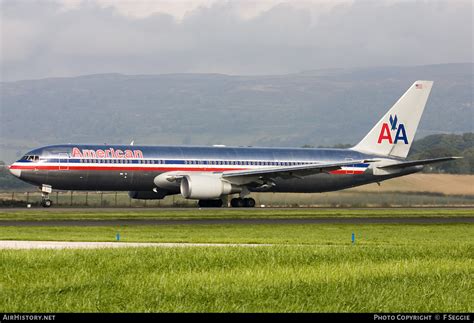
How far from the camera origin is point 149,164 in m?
63.5

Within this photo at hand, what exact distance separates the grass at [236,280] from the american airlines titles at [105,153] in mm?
37873

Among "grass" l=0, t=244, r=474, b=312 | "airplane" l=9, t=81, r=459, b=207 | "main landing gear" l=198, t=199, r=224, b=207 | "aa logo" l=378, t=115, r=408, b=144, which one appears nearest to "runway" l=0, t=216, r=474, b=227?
"airplane" l=9, t=81, r=459, b=207

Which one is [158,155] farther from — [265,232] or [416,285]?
[416,285]

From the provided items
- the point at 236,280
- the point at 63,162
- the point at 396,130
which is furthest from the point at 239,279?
the point at 396,130

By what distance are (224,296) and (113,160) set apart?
46.4 metres

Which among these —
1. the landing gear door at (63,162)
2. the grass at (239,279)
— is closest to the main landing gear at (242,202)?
the landing gear door at (63,162)

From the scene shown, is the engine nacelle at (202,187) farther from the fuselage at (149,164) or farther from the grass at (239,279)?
the grass at (239,279)

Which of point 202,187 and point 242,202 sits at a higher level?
point 202,187

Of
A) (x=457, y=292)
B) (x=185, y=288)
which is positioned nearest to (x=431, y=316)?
(x=457, y=292)

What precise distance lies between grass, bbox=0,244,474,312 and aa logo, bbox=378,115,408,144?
48441 mm

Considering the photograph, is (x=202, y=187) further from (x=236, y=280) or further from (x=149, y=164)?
(x=236, y=280)

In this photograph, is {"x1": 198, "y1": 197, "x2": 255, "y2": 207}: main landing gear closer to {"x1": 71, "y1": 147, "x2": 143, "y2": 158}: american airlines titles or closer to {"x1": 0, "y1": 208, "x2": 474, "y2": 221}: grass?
{"x1": 71, "y1": 147, "x2": 143, "y2": 158}: american airlines titles

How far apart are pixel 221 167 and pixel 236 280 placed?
156ft

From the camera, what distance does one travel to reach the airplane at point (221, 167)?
62094 millimetres
